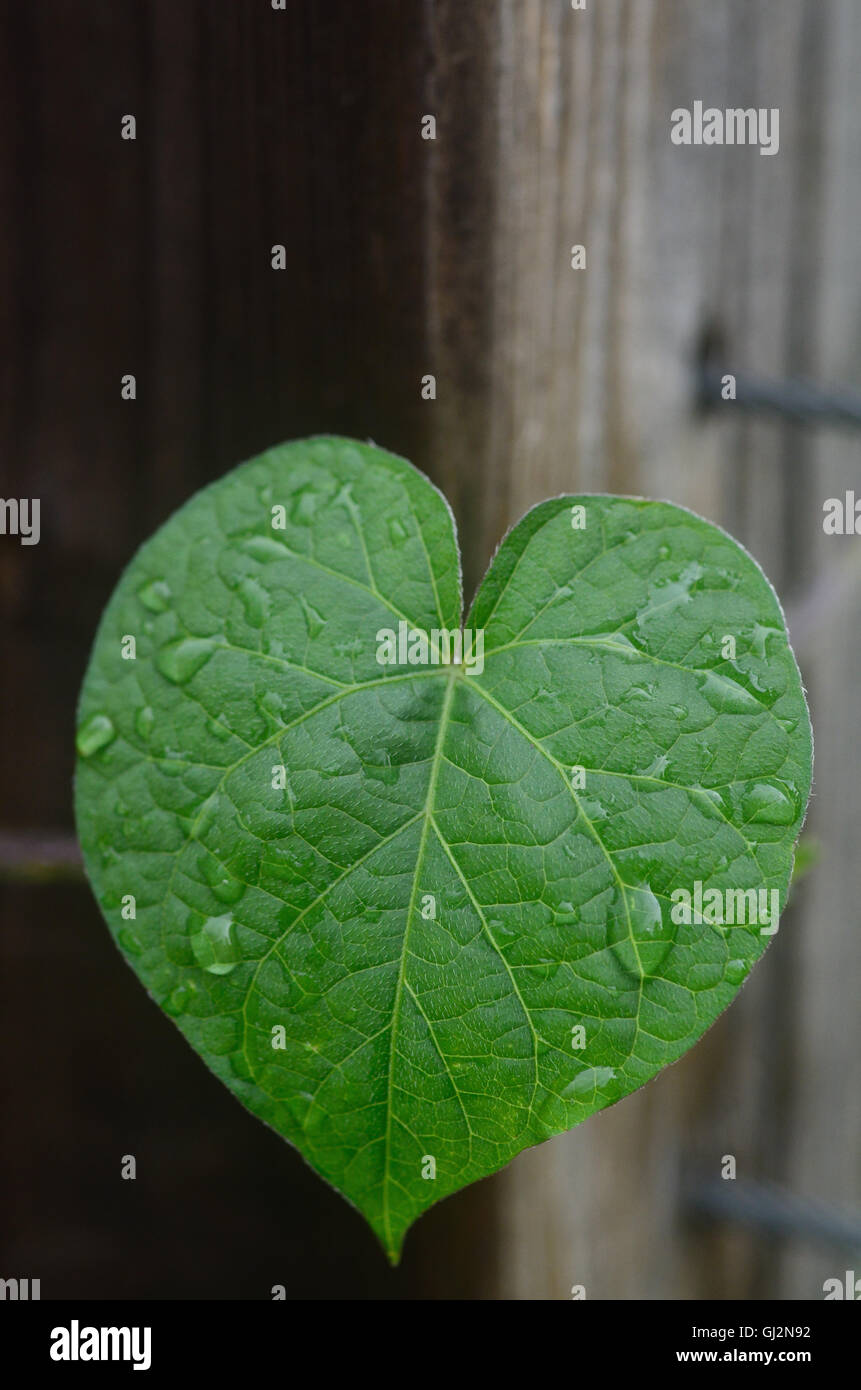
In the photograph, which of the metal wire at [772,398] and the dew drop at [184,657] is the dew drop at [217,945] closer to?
the dew drop at [184,657]

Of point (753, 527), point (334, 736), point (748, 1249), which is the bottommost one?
point (748, 1249)

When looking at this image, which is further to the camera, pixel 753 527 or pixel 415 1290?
pixel 753 527

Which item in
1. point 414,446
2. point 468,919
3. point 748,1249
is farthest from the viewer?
point 748,1249

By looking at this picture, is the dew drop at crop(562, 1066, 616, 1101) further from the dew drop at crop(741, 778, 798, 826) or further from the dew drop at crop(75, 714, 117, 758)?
the dew drop at crop(75, 714, 117, 758)

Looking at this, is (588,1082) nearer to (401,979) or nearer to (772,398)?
(401,979)

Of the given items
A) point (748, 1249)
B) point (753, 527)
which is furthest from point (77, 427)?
point (748, 1249)

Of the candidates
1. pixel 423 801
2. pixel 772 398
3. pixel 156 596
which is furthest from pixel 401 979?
pixel 772 398

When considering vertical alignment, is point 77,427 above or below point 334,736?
above
